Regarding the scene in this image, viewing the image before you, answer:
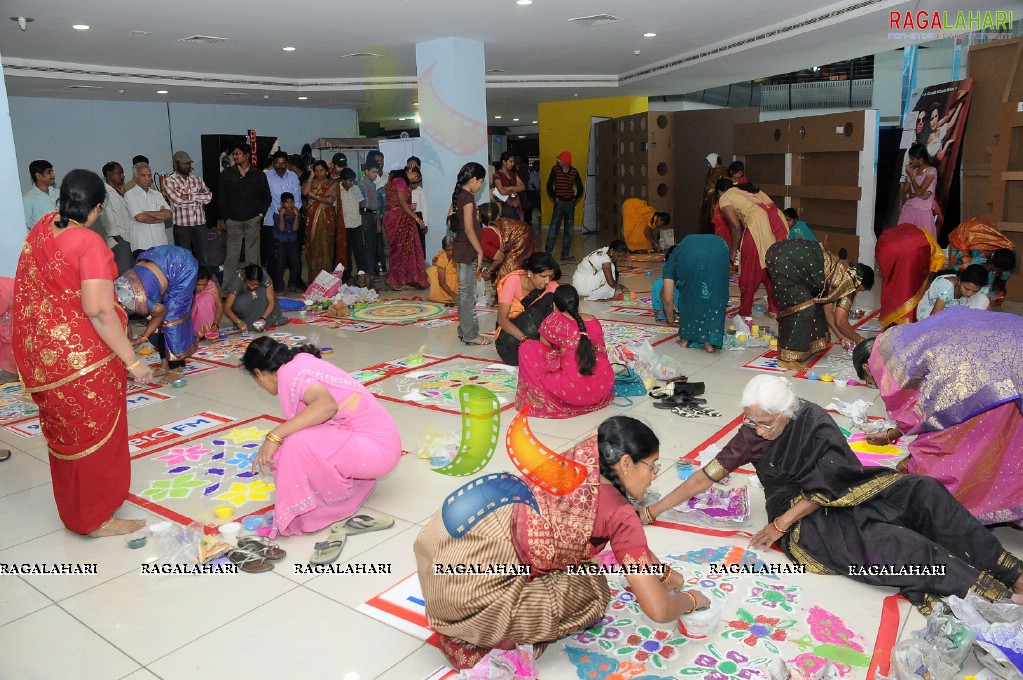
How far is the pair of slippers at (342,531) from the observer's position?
2.90 m

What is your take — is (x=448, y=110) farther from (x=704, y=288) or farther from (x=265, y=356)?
(x=265, y=356)

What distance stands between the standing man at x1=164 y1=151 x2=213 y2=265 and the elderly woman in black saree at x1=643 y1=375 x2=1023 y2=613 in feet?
23.4

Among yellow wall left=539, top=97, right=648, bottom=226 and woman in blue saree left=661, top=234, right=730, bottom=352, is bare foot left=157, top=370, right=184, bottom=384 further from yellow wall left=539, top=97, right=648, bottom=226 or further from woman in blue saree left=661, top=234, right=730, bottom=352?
yellow wall left=539, top=97, right=648, bottom=226

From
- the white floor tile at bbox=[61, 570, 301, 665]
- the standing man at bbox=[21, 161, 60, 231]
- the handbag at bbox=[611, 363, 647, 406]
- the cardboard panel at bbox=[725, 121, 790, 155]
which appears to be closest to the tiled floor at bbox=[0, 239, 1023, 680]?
the white floor tile at bbox=[61, 570, 301, 665]

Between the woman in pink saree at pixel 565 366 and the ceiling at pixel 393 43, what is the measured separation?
11.4 feet

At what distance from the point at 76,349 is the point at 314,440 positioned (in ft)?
3.09

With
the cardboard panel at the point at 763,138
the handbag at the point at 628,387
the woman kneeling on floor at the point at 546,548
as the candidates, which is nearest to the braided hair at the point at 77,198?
the woman kneeling on floor at the point at 546,548

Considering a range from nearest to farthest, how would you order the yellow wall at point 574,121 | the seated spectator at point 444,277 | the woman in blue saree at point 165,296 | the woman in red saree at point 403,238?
1. the woman in blue saree at point 165,296
2. the seated spectator at point 444,277
3. the woman in red saree at point 403,238
4. the yellow wall at point 574,121

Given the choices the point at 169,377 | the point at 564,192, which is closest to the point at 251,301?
the point at 169,377

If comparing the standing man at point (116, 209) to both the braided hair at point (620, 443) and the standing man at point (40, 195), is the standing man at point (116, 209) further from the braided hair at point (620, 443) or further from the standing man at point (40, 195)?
the braided hair at point (620, 443)

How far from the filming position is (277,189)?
9.05m

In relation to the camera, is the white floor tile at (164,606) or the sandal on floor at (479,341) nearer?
the white floor tile at (164,606)

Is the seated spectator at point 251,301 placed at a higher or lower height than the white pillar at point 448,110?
lower

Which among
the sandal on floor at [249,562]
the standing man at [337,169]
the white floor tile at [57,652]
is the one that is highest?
the standing man at [337,169]
